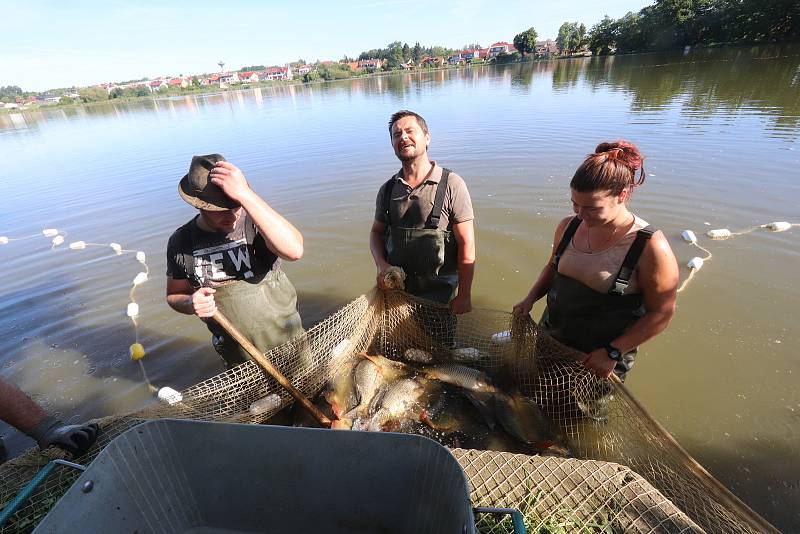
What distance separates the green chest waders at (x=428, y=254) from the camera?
3.11m

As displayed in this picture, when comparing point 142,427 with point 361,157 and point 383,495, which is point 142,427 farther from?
point 361,157

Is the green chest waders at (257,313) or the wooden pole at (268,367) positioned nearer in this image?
the wooden pole at (268,367)

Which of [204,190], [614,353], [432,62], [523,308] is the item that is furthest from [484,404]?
[432,62]

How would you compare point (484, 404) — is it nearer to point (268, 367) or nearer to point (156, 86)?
point (268, 367)

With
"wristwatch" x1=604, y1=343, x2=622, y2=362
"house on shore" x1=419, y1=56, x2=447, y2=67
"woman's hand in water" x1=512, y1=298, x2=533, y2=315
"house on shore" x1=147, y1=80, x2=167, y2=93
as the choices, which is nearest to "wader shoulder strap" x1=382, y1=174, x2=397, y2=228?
"woman's hand in water" x1=512, y1=298, x2=533, y2=315

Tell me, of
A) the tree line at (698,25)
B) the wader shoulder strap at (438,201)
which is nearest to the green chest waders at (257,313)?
the wader shoulder strap at (438,201)

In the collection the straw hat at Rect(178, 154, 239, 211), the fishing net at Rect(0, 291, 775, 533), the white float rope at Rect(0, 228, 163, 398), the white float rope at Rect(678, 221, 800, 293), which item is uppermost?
the straw hat at Rect(178, 154, 239, 211)

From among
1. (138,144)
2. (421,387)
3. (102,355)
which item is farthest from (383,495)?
(138,144)

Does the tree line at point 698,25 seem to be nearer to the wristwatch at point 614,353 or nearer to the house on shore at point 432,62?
the house on shore at point 432,62

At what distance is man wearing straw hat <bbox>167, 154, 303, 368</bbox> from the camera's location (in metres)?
2.09

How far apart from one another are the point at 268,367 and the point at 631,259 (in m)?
2.38

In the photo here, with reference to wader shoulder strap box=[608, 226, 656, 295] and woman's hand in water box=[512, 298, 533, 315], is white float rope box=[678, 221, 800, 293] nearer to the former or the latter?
woman's hand in water box=[512, 298, 533, 315]

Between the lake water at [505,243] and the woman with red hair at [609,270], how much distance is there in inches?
65.5

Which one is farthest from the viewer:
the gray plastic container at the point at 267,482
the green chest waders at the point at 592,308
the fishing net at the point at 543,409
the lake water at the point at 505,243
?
the lake water at the point at 505,243
